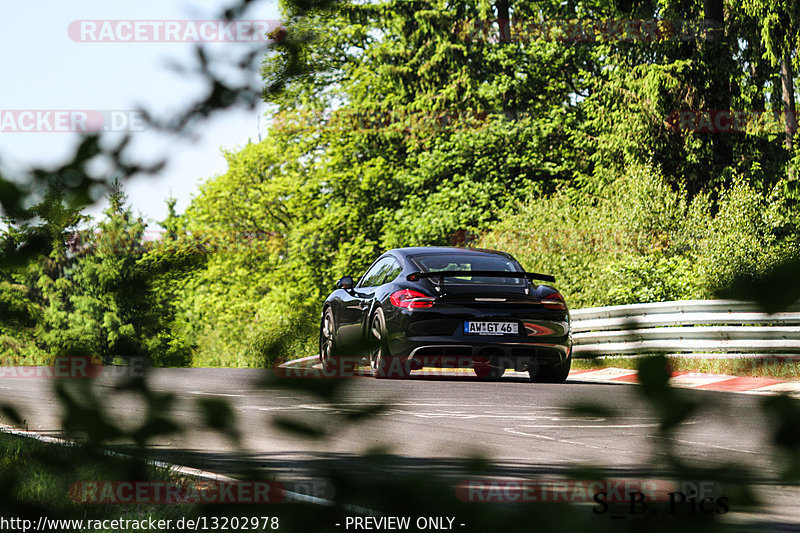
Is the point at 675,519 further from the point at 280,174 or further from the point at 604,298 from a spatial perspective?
the point at 280,174

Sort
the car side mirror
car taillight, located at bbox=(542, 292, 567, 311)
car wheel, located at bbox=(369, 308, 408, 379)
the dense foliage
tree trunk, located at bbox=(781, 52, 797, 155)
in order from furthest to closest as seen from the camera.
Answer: tree trunk, located at bbox=(781, 52, 797, 155) → the dense foliage → the car side mirror → car taillight, located at bbox=(542, 292, 567, 311) → car wheel, located at bbox=(369, 308, 408, 379)

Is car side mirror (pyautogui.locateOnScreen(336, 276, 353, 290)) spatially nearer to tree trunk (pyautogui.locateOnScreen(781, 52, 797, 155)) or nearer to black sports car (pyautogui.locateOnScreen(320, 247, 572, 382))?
black sports car (pyautogui.locateOnScreen(320, 247, 572, 382))

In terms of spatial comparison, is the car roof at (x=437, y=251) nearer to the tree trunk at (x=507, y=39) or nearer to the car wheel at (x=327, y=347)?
the car wheel at (x=327, y=347)

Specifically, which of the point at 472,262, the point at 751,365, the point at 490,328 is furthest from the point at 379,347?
the point at 472,262

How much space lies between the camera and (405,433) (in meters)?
1.44

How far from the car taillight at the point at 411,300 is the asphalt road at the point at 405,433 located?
30.3 feet

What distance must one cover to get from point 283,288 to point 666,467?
126 feet

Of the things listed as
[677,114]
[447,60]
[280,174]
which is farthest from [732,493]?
[280,174]

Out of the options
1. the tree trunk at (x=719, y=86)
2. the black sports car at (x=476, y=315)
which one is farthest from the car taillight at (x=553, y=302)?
the tree trunk at (x=719, y=86)

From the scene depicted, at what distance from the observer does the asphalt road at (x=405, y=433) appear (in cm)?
141

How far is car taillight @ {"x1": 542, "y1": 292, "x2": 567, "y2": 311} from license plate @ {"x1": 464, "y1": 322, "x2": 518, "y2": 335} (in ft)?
1.54

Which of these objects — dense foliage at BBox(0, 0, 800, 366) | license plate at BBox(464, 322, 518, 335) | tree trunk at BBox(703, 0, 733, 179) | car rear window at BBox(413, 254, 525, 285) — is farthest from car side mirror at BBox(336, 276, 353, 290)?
tree trunk at BBox(703, 0, 733, 179)

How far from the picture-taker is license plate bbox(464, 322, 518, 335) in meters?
11.1

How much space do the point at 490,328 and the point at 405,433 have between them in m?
9.80
